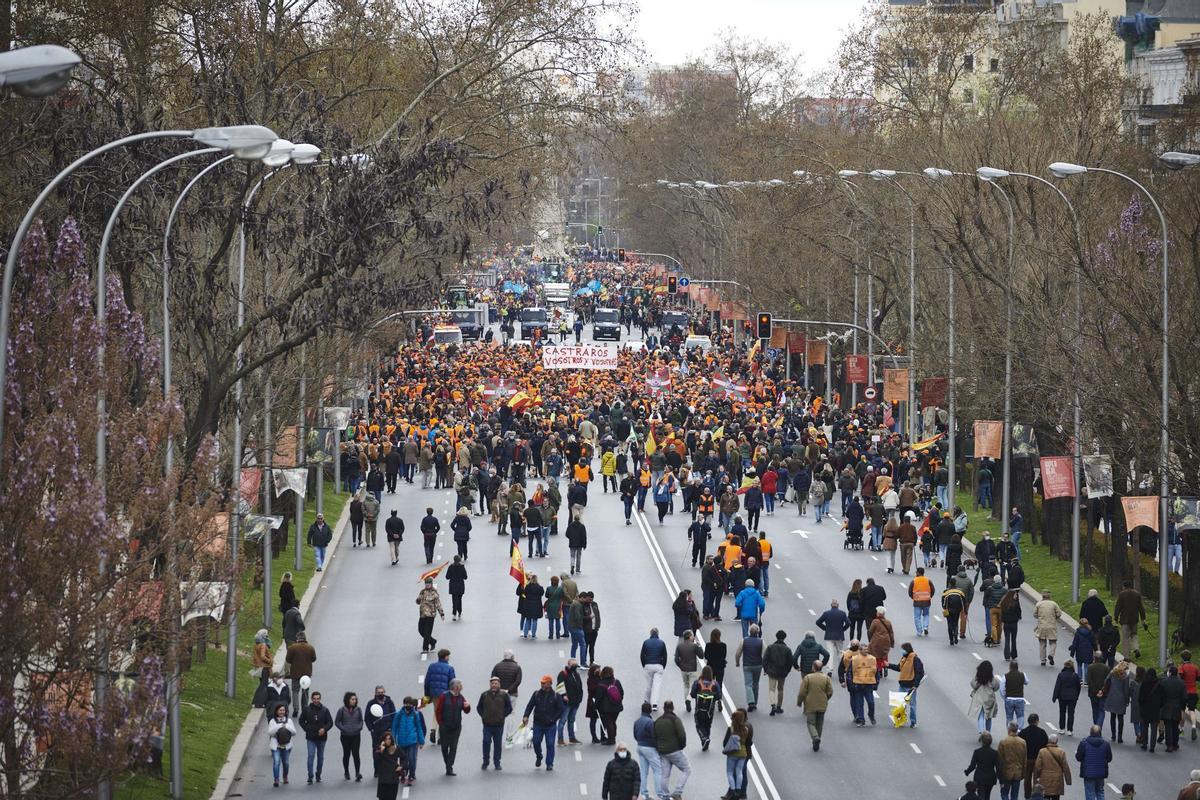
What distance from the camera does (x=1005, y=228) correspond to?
45.1 meters

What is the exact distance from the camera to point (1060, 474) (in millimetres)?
34062

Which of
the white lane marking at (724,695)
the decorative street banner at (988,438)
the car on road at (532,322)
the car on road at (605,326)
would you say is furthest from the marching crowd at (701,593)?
the car on road at (532,322)

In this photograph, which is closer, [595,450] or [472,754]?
[472,754]

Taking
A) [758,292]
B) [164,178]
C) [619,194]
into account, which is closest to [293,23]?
[164,178]

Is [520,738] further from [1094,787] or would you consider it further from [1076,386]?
[1076,386]

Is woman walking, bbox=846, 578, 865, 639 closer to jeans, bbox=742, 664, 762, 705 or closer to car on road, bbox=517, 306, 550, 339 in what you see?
jeans, bbox=742, 664, 762, 705

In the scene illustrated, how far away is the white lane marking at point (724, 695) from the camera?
23.2 metres

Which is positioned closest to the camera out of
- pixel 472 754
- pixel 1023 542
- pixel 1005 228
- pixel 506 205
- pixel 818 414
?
pixel 472 754

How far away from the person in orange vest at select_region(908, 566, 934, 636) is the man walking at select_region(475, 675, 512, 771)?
352 inches

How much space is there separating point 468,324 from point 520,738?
78.0m

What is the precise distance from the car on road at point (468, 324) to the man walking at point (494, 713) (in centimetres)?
7546

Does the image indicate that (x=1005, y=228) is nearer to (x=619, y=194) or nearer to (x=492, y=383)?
(x=492, y=383)

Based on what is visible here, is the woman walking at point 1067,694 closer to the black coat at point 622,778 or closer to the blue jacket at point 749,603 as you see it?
the blue jacket at point 749,603

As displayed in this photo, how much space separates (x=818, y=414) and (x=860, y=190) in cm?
723
